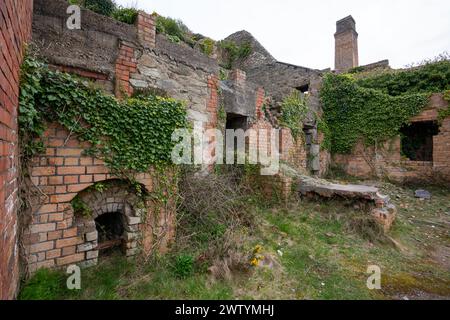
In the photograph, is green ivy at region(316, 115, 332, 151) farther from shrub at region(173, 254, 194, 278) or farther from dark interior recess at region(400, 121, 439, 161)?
shrub at region(173, 254, 194, 278)

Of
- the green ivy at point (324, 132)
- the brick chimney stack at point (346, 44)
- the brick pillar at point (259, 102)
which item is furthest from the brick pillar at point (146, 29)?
the brick chimney stack at point (346, 44)

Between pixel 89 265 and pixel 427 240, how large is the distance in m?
6.01

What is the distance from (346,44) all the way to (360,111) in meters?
9.75

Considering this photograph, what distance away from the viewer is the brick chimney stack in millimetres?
16125

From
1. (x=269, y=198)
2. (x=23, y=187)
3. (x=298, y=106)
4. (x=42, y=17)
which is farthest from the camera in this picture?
(x=298, y=106)

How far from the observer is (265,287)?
257 centimetres

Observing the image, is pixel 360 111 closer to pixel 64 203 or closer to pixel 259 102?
pixel 259 102

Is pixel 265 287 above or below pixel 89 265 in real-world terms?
below

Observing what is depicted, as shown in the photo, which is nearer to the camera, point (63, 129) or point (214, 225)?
point (63, 129)

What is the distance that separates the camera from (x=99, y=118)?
8.05 feet

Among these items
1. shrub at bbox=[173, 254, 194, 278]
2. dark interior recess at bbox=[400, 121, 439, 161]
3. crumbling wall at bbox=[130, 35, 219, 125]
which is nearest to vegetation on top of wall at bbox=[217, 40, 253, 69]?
crumbling wall at bbox=[130, 35, 219, 125]

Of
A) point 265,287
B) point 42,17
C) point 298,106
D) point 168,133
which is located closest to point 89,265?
point 168,133

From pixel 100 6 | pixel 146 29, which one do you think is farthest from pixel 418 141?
pixel 100 6
